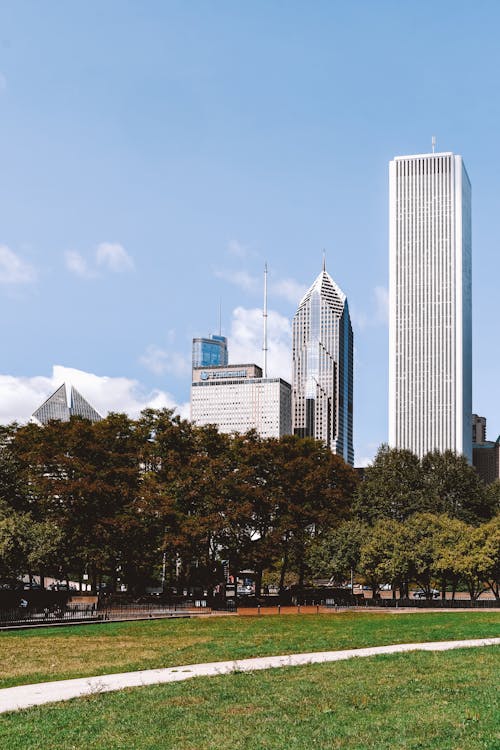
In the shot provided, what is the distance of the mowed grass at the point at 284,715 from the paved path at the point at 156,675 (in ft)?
2.69

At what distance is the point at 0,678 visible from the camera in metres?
21.0

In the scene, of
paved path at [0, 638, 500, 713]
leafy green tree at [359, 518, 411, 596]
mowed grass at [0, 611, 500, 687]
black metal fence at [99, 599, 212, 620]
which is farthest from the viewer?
leafy green tree at [359, 518, 411, 596]

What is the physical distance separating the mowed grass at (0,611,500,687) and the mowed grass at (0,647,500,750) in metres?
4.72

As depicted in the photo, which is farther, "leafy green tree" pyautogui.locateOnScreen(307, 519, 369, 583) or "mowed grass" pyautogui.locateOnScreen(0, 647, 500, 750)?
"leafy green tree" pyautogui.locateOnScreen(307, 519, 369, 583)

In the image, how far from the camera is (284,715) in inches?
598

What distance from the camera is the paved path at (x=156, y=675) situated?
58.2 ft

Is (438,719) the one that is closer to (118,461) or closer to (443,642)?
(443,642)

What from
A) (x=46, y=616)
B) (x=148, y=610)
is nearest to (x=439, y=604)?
(x=148, y=610)

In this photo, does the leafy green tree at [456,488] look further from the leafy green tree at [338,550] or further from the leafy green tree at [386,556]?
the leafy green tree at [386,556]

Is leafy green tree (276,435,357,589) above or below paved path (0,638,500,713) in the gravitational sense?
above

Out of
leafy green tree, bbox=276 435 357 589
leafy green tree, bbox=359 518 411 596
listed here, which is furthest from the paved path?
leafy green tree, bbox=276 435 357 589

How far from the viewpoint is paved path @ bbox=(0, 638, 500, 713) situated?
17.8 metres

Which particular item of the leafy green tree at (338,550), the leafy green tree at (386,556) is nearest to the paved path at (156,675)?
the leafy green tree at (386,556)

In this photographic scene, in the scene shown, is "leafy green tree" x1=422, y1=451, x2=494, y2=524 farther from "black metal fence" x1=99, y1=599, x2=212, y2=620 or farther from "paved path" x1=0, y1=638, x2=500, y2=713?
"paved path" x1=0, y1=638, x2=500, y2=713
